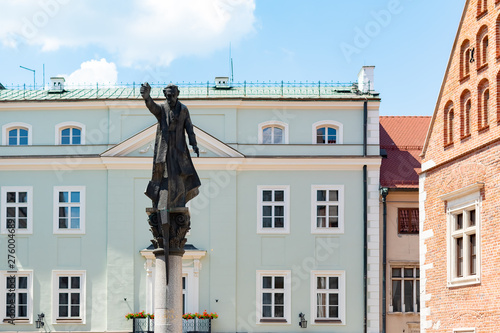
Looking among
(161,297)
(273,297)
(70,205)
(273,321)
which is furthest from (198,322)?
(161,297)

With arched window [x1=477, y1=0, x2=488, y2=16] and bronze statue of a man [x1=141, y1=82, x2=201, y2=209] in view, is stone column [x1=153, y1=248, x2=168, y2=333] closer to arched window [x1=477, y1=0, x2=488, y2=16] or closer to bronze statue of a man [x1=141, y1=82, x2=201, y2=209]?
bronze statue of a man [x1=141, y1=82, x2=201, y2=209]

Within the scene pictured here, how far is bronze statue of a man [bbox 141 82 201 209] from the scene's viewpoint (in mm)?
15883

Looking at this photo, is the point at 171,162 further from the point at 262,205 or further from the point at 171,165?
the point at 262,205

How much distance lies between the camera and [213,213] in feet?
105

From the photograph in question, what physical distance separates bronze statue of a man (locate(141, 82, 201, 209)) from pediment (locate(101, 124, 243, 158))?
51.3 ft

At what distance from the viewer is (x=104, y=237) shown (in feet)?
105

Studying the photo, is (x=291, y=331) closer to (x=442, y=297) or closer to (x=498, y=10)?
(x=442, y=297)

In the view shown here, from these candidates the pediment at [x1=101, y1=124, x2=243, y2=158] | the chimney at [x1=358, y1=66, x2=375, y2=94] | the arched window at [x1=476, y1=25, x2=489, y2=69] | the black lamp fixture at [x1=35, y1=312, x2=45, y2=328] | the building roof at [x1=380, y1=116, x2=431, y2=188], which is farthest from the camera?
the chimney at [x1=358, y1=66, x2=375, y2=94]

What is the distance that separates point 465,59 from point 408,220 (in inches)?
420

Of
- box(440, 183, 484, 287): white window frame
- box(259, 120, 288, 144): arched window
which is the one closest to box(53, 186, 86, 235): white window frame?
box(259, 120, 288, 144): arched window

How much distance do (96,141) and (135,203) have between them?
2.78 m

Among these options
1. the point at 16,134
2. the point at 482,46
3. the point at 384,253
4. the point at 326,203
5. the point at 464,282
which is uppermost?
the point at 482,46

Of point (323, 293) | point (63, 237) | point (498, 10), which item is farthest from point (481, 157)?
point (63, 237)

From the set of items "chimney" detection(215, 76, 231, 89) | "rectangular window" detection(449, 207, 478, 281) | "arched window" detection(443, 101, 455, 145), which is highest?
"chimney" detection(215, 76, 231, 89)
